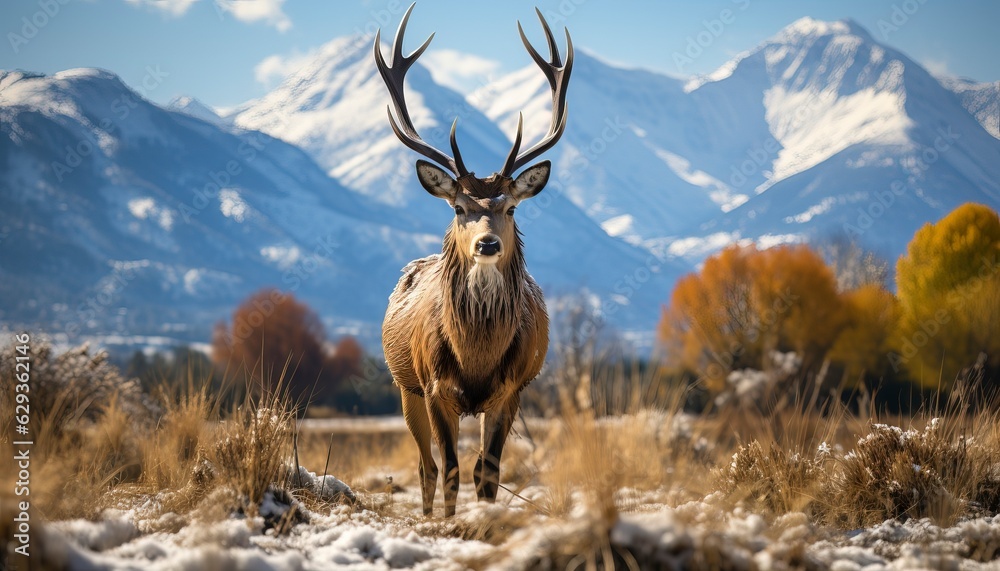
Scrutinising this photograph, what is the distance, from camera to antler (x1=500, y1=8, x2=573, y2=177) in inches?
294

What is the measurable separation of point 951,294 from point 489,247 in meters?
39.3

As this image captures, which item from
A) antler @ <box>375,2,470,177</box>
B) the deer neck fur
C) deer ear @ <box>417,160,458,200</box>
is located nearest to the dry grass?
the deer neck fur

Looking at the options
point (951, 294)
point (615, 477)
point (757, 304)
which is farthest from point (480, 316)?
point (757, 304)

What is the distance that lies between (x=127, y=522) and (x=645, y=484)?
3.29 metres

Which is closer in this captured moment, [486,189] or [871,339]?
[486,189]

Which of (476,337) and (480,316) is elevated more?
(480,316)

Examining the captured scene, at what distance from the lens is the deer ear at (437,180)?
7121mm

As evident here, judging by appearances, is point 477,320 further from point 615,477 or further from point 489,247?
point 615,477

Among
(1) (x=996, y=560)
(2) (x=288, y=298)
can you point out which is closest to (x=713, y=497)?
(1) (x=996, y=560)

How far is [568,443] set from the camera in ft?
14.5

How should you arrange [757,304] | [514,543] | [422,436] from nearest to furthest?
[514,543]
[422,436]
[757,304]

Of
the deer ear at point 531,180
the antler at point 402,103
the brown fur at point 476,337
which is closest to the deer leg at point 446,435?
the brown fur at point 476,337

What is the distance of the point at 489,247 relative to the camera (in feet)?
20.8

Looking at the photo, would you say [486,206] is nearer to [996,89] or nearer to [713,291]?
[713,291]
